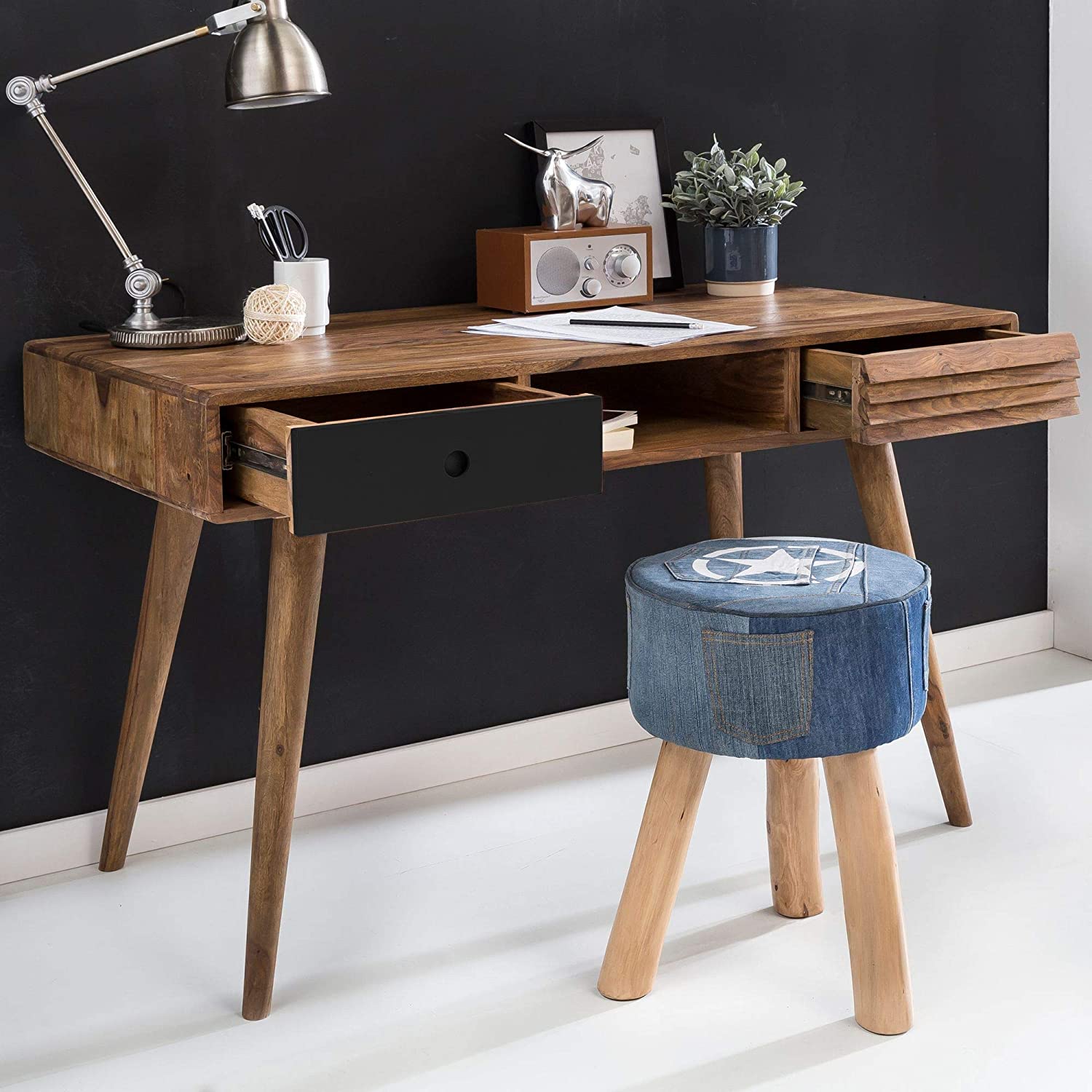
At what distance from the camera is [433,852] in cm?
229

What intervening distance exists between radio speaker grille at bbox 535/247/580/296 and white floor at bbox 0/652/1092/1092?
0.82 meters

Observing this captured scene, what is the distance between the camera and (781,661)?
65.3 inches

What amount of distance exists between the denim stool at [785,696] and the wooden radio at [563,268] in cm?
52


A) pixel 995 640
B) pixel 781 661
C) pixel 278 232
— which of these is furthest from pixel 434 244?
pixel 995 640

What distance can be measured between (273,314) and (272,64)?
31 centimetres

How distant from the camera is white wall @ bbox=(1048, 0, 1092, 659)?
2877 millimetres

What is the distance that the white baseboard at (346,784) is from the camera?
7.29 ft

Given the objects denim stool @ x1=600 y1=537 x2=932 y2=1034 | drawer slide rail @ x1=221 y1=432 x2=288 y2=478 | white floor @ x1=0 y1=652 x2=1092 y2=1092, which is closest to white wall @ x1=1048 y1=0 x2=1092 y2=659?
white floor @ x1=0 y1=652 x2=1092 y2=1092

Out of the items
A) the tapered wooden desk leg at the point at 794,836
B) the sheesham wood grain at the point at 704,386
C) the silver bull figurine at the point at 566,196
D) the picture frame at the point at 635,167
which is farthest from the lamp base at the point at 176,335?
the tapered wooden desk leg at the point at 794,836

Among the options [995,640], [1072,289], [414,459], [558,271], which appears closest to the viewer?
[414,459]

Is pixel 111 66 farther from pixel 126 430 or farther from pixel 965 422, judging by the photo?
pixel 965 422

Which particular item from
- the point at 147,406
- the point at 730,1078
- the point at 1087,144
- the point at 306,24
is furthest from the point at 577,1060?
the point at 1087,144

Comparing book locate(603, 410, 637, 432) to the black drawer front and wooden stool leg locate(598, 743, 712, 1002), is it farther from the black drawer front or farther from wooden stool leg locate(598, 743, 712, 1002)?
wooden stool leg locate(598, 743, 712, 1002)

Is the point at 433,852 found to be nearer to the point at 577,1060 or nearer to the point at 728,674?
the point at 577,1060
